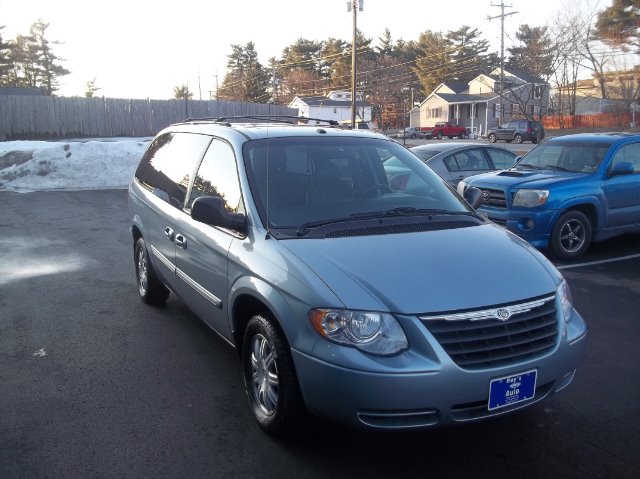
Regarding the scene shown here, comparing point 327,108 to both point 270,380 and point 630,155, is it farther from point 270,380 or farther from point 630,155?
point 270,380

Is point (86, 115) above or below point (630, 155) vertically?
→ above

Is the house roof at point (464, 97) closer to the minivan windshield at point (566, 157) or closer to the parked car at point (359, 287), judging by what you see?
the minivan windshield at point (566, 157)

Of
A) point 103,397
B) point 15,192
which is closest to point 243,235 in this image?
point 103,397

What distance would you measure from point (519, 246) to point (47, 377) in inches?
139

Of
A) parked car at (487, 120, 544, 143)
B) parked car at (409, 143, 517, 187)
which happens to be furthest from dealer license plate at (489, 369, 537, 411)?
parked car at (487, 120, 544, 143)

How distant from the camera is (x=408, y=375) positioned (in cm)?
311

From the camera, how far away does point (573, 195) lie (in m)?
8.56

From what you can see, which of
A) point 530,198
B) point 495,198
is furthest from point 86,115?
point 530,198

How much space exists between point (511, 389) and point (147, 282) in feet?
13.8

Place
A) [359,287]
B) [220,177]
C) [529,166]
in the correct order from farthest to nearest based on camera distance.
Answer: [529,166], [220,177], [359,287]

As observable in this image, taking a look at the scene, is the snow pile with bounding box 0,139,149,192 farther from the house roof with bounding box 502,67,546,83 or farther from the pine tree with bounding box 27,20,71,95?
the pine tree with bounding box 27,20,71,95

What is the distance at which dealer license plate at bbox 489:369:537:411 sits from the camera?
10.7 ft

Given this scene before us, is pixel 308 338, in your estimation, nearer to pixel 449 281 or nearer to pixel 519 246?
pixel 449 281

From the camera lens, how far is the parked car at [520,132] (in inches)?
1809
